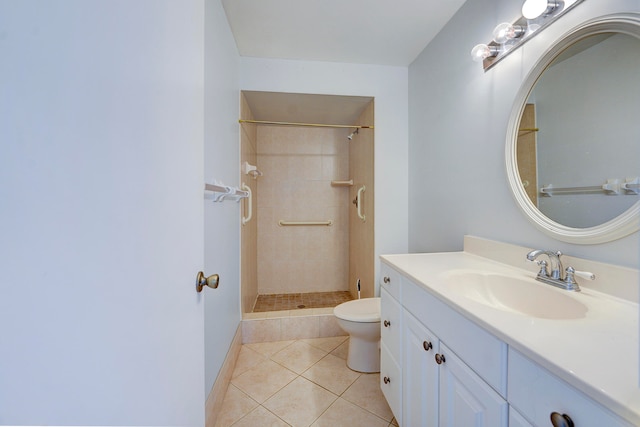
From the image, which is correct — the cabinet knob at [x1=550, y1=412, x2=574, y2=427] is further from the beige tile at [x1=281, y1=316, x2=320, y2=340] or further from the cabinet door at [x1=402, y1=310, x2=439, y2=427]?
the beige tile at [x1=281, y1=316, x2=320, y2=340]

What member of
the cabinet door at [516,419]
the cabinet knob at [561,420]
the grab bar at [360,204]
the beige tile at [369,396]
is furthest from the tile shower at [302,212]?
the cabinet knob at [561,420]

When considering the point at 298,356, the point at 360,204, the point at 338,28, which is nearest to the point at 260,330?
the point at 298,356

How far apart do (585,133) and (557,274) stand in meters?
0.53

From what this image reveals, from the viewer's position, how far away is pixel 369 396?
1531 mm

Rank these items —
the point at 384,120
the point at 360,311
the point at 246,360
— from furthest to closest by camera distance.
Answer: the point at 384,120 < the point at 246,360 < the point at 360,311

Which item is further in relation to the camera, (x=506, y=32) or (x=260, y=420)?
(x=260, y=420)

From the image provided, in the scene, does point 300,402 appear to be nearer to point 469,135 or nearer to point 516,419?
point 516,419

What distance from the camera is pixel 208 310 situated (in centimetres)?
129

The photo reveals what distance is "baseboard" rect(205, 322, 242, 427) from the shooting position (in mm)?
1291

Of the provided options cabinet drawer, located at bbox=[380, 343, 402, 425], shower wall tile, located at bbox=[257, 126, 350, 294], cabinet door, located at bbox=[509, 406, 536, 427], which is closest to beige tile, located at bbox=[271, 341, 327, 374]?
cabinet drawer, located at bbox=[380, 343, 402, 425]

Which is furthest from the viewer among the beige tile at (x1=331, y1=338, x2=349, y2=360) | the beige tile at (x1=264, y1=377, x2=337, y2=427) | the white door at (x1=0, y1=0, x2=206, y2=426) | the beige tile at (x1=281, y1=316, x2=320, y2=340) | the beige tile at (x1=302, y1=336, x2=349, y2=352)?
the beige tile at (x1=281, y1=316, x2=320, y2=340)

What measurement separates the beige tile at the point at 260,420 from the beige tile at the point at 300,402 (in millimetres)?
28

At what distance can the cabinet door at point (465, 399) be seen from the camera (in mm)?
636

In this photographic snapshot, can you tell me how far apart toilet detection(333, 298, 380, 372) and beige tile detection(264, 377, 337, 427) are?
32cm
